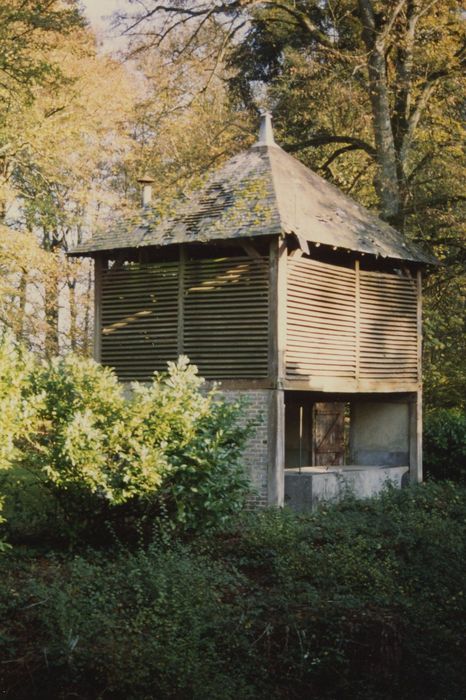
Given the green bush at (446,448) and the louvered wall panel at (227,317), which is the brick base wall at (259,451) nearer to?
the louvered wall panel at (227,317)

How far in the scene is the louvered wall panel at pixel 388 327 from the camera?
17906mm

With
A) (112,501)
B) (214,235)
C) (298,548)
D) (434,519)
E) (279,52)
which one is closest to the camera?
(112,501)

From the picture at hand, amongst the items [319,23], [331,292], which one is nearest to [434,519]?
[331,292]

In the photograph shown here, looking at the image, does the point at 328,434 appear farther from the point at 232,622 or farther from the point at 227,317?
the point at 232,622

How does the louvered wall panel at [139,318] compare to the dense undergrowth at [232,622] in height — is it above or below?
above

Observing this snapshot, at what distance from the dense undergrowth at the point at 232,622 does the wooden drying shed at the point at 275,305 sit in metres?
4.30

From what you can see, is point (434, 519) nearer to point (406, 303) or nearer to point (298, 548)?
point (298, 548)

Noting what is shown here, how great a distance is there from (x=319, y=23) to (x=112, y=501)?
1739 centimetres

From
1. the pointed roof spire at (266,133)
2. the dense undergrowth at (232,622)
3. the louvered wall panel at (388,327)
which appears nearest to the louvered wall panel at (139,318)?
the pointed roof spire at (266,133)

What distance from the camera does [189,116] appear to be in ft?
95.2

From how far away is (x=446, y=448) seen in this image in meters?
20.4

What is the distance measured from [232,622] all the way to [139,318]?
8.88 meters

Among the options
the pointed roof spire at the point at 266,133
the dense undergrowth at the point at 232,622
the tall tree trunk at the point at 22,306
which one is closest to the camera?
the dense undergrowth at the point at 232,622

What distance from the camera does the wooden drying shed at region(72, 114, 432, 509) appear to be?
15.8 metres
